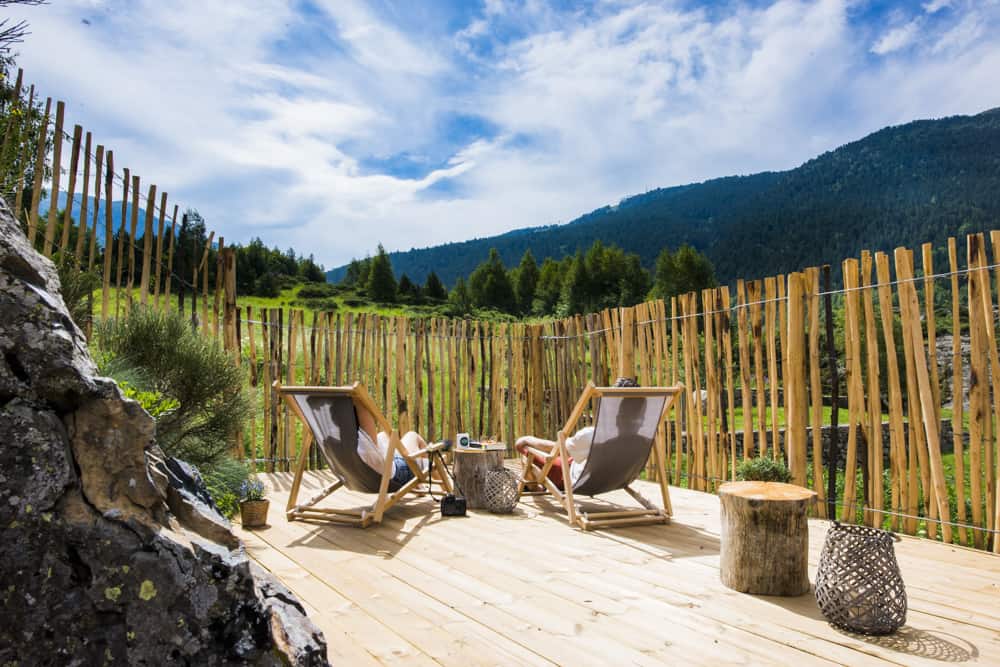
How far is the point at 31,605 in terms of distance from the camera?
916 mm

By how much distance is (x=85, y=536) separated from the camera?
956 mm

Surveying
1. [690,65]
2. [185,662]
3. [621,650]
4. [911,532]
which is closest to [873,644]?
[621,650]

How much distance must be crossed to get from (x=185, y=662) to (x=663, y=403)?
3.25m

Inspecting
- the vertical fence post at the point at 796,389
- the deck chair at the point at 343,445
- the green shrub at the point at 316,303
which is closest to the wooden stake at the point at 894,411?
the vertical fence post at the point at 796,389

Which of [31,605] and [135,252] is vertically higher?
[135,252]

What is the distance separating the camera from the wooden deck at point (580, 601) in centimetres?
202

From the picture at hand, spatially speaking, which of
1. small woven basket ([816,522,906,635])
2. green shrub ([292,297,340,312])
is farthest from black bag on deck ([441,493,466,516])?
green shrub ([292,297,340,312])

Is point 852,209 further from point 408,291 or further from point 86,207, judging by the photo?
point 86,207

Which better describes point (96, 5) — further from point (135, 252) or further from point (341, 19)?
point (135, 252)

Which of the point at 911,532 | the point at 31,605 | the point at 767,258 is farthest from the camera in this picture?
the point at 767,258

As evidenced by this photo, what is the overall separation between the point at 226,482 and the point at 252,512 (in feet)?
1.44

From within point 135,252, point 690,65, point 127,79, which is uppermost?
point 690,65

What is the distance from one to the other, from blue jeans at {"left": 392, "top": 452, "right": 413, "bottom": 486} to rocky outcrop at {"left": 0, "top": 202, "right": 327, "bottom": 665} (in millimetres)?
3186

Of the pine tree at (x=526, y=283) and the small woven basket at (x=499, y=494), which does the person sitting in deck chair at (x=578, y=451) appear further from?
the pine tree at (x=526, y=283)
